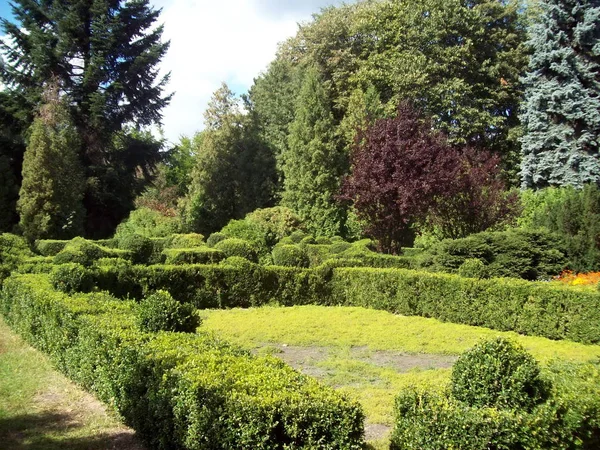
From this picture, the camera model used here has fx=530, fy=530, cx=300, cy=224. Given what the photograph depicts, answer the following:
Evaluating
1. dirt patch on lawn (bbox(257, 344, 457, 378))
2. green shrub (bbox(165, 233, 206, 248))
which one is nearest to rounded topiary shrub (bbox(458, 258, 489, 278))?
dirt patch on lawn (bbox(257, 344, 457, 378))

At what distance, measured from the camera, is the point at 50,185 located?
2406 centimetres

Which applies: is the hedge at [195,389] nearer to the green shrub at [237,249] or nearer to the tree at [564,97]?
the green shrub at [237,249]

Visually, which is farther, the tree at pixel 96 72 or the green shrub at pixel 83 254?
the tree at pixel 96 72

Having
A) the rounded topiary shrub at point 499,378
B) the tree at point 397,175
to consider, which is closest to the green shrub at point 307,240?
the tree at point 397,175

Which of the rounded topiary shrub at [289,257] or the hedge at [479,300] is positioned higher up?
the rounded topiary shrub at [289,257]

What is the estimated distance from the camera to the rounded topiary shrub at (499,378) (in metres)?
4.04

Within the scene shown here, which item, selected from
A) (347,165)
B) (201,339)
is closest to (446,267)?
(201,339)

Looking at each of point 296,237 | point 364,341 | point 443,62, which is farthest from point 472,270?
point 443,62

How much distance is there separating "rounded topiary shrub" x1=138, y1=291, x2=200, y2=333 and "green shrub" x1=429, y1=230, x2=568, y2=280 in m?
10.1

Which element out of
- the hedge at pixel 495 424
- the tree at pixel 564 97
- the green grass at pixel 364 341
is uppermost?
the tree at pixel 564 97

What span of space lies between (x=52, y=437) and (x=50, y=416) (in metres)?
0.67

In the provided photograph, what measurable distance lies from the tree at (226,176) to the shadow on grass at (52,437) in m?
25.4

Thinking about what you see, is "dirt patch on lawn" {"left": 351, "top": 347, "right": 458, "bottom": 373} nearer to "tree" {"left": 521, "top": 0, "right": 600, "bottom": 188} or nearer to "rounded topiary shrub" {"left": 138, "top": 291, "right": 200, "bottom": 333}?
"rounded topiary shrub" {"left": 138, "top": 291, "right": 200, "bottom": 333}

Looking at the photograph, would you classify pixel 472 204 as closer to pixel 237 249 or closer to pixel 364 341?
pixel 237 249
